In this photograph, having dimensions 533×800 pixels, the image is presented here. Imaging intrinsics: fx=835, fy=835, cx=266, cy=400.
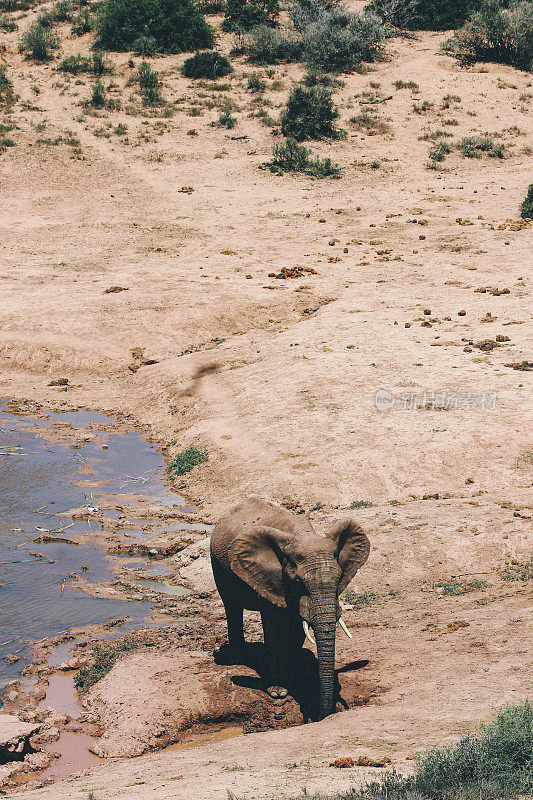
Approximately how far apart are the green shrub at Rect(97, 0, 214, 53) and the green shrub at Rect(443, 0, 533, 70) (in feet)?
39.6

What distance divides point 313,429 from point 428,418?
1.85 m

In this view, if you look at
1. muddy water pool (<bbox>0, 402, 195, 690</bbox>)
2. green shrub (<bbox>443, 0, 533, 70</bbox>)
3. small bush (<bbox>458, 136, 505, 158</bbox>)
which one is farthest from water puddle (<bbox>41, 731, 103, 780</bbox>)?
green shrub (<bbox>443, 0, 533, 70</bbox>)

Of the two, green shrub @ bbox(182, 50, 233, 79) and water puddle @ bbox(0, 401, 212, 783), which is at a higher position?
green shrub @ bbox(182, 50, 233, 79)

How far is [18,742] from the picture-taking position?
702 centimetres

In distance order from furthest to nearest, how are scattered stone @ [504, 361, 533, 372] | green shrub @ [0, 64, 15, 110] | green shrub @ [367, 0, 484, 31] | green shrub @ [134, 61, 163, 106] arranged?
green shrub @ [367, 0, 484, 31] < green shrub @ [134, 61, 163, 106] < green shrub @ [0, 64, 15, 110] < scattered stone @ [504, 361, 533, 372]

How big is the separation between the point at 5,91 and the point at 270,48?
40.7 ft

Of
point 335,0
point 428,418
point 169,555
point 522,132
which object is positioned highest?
point 335,0

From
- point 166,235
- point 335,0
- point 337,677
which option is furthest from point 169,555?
point 335,0

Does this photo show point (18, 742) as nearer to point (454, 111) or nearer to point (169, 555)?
point (169, 555)

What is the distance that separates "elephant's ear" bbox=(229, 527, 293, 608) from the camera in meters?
7.40

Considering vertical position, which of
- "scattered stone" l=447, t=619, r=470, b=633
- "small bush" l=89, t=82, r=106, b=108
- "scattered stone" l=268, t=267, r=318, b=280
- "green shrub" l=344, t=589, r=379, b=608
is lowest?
"green shrub" l=344, t=589, r=379, b=608

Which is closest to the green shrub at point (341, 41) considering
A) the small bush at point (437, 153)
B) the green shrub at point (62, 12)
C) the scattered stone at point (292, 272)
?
the small bush at point (437, 153)

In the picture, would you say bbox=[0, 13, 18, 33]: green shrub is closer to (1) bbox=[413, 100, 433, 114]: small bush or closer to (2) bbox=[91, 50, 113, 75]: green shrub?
(2) bbox=[91, 50, 113, 75]: green shrub

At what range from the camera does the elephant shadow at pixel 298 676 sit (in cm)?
748
